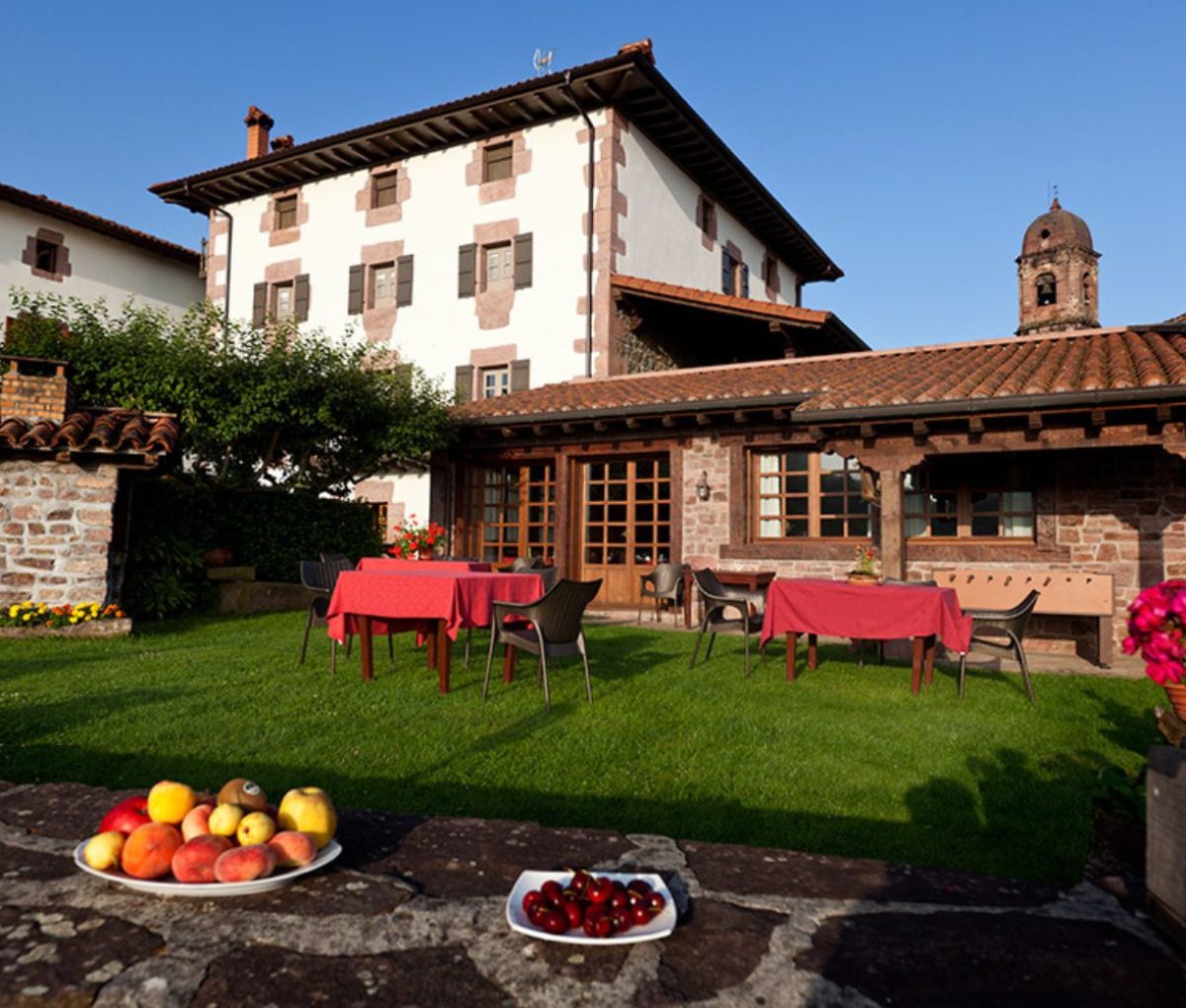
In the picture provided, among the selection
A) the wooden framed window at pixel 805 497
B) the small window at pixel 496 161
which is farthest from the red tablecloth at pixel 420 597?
the small window at pixel 496 161

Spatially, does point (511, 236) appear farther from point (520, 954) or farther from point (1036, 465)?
point (520, 954)

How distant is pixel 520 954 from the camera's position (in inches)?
50.5

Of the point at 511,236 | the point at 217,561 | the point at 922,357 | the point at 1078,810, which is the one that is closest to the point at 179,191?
the point at 511,236

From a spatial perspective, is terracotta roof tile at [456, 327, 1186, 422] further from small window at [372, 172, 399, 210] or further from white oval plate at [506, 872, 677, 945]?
white oval plate at [506, 872, 677, 945]

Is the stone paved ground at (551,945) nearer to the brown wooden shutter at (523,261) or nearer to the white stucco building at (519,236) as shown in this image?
the white stucco building at (519,236)

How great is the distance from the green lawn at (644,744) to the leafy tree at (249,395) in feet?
16.9

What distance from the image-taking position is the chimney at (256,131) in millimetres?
19406

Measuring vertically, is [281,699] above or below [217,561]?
below

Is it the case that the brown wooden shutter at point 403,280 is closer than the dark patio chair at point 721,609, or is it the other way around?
the dark patio chair at point 721,609

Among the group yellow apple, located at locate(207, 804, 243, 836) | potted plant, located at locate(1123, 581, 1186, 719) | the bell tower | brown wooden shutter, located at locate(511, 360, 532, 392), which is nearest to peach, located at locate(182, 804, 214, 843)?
yellow apple, located at locate(207, 804, 243, 836)

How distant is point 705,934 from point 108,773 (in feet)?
11.0

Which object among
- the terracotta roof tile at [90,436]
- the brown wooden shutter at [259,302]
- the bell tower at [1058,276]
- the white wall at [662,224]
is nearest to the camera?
the terracotta roof tile at [90,436]

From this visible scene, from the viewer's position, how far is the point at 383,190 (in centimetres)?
1700

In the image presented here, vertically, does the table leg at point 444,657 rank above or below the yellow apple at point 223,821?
below
